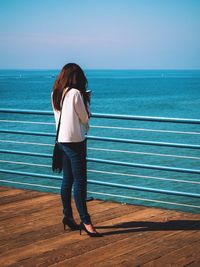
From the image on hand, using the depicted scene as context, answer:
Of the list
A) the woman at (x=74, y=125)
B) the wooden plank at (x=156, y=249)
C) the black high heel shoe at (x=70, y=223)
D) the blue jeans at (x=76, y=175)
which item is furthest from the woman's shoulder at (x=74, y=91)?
the wooden plank at (x=156, y=249)

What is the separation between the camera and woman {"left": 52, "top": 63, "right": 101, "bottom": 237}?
13.5ft

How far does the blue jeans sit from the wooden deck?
0.93 feet

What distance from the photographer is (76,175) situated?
4305 mm

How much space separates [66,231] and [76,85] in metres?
1.42

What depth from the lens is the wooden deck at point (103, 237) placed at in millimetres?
3801

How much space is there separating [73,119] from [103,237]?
1.13 m

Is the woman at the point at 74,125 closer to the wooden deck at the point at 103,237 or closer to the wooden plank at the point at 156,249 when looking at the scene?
the wooden deck at the point at 103,237

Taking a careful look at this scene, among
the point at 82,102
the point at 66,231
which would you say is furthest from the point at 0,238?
the point at 82,102

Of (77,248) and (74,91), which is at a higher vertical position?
(74,91)

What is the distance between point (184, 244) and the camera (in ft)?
13.6

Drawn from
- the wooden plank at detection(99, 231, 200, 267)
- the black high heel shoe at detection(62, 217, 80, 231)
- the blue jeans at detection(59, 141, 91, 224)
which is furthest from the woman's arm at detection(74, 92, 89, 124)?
the wooden plank at detection(99, 231, 200, 267)

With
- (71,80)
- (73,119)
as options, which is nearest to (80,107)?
(73,119)

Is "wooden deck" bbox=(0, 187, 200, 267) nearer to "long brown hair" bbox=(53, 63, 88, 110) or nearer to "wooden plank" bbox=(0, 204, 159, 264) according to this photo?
"wooden plank" bbox=(0, 204, 159, 264)

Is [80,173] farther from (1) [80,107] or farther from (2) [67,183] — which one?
(1) [80,107]
